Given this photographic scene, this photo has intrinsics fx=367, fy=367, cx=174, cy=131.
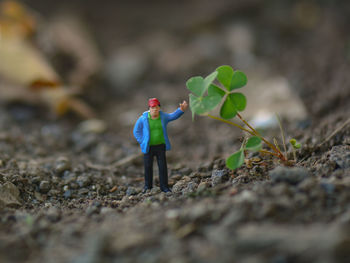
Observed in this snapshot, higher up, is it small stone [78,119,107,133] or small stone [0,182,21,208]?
small stone [78,119,107,133]

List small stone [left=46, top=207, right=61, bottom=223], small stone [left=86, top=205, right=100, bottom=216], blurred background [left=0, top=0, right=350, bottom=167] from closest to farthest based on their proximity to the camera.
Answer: small stone [left=46, top=207, right=61, bottom=223], small stone [left=86, top=205, right=100, bottom=216], blurred background [left=0, top=0, right=350, bottom=167]

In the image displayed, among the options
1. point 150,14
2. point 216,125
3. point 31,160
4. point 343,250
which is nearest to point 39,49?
point 31,160

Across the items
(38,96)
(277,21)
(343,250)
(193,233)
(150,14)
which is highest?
(150,14)

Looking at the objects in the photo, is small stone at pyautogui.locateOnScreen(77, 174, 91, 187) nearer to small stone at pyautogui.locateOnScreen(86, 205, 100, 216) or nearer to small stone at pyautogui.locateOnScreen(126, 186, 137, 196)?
small stone at pyautogui.locateOnScreen(126, 186, 137, 196)

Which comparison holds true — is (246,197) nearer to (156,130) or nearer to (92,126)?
(156,130)

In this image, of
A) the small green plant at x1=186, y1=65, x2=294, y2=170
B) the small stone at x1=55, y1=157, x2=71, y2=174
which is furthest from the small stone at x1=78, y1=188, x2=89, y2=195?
the small green plant at x1=186, y1=65, x2=294, y2=170

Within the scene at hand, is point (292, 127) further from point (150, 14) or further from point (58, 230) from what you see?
point (150, 14)
